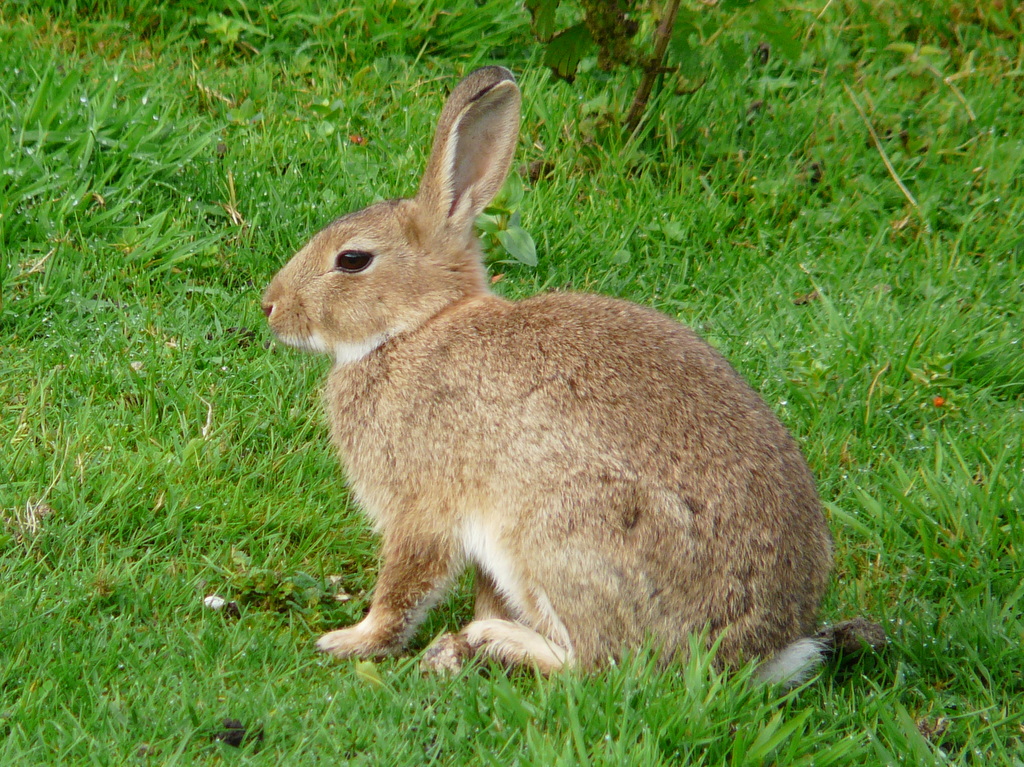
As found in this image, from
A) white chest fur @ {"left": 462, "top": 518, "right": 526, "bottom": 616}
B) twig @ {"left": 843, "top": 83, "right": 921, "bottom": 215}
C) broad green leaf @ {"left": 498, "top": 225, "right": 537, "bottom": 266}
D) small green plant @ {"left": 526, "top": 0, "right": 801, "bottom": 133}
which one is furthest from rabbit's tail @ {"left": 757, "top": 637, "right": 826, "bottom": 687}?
small green plant @ {"left": 526, "top": 0, "right": 801, "bottom": 133}

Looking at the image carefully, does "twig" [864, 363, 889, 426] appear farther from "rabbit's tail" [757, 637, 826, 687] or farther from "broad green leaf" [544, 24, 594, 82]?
"broad green leaf" [544, 24, 594, 82]

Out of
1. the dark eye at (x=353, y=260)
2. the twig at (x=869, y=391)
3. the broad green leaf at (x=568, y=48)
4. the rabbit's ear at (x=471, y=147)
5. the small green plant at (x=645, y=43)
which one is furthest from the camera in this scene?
the broad green leaf at (x=568, y=48)

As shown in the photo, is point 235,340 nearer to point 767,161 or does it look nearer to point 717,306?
point 717,306

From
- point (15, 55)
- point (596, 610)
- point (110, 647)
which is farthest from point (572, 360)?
point (15, 55)

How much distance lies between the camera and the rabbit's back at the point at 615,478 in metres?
3.38

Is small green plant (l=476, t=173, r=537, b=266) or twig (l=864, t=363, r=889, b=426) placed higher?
twig (l=864, t=363, r=889, b=426)

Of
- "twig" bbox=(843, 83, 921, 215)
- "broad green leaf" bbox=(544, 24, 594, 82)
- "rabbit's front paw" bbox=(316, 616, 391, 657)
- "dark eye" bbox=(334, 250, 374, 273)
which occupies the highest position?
"broad green leaf" bbox=(544, 24, 594, 82)

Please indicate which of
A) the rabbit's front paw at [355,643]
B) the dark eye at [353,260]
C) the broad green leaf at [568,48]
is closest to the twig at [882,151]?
the broad green leaf at [568,48]

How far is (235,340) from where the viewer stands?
485 centimetres

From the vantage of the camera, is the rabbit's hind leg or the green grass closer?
the green grass

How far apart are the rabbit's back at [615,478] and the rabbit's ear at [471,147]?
534mm

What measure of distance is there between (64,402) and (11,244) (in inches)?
36.3

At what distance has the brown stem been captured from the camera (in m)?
5.72

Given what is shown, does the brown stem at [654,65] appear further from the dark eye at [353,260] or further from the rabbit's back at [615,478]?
the rabbit's back at [615,478]
